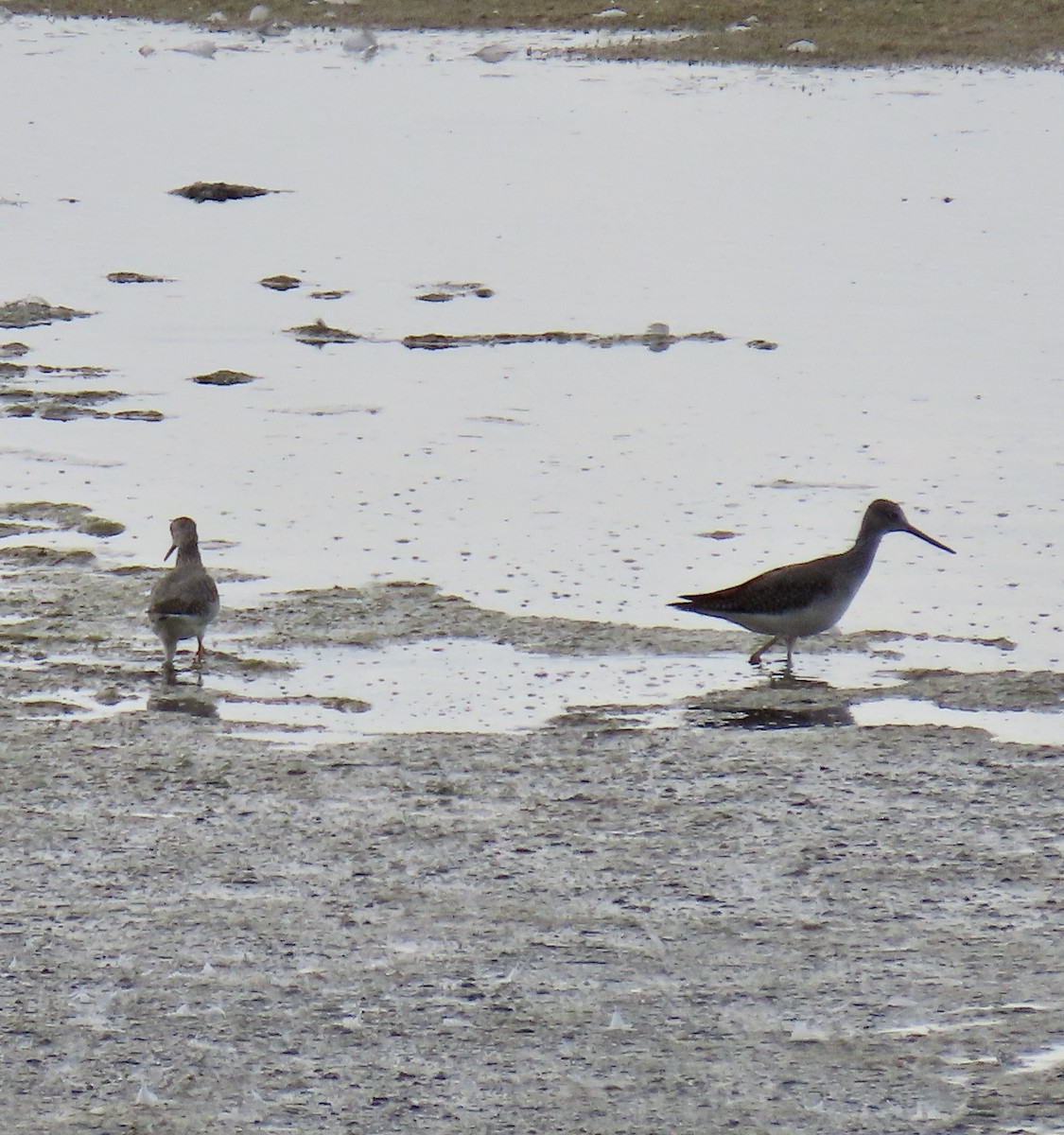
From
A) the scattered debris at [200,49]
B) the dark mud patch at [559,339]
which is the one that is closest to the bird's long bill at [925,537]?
the dark mud patch at [559,339]

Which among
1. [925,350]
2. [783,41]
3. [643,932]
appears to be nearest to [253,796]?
[643,932]

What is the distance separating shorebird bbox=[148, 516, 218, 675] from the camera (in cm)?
860

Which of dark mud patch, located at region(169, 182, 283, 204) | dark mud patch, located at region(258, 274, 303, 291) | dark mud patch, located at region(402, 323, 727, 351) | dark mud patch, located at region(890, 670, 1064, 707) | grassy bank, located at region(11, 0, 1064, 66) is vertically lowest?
dark mud patch, located at region(890, 670, 1064, 707)

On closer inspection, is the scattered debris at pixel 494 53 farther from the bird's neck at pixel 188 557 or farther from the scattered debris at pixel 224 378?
the bird's neck at pixel 188 557

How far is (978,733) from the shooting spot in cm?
795

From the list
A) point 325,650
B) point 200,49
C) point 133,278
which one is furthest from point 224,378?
point 200,49

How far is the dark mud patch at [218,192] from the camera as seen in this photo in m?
22.2

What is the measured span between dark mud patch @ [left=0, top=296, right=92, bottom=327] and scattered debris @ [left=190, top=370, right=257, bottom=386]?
2071mm

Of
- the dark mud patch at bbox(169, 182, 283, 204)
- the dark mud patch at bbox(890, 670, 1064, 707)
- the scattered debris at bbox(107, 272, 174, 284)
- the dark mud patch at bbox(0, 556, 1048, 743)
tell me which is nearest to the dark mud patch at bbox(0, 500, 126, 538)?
the dark mud patch at bbox(0, 556, 1048, 743)

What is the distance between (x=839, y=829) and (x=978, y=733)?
3.79 ft

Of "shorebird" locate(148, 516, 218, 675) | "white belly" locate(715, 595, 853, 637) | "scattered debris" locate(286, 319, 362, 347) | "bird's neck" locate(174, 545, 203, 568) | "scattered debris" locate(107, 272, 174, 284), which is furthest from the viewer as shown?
"scattered debris" locate(107, 272, 174, 284)

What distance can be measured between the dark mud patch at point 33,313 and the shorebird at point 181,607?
757 cm

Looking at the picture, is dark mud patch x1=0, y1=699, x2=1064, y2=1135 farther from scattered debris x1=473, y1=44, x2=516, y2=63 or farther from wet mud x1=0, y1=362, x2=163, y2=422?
scattered debris x1=473, y1=44, x2=516, y2=63

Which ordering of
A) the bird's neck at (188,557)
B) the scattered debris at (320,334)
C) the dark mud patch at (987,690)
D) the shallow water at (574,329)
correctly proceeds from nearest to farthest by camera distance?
1. the dark mud patch at (987,690)
2. the bird's neck at (188,557)
3. the shallow water at (574,329)
4. the scattered debris at (320,334)
